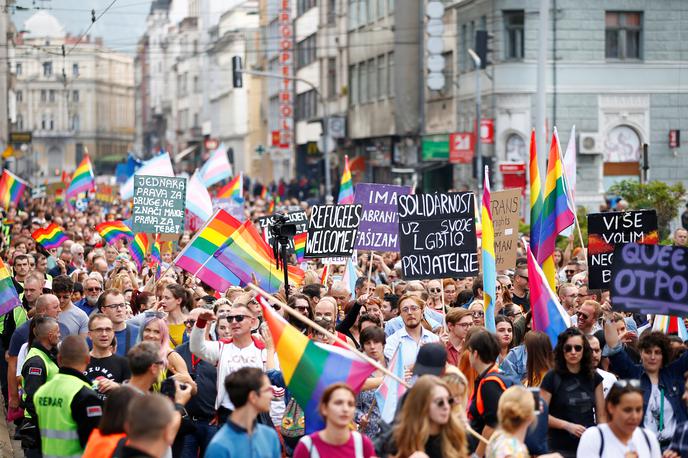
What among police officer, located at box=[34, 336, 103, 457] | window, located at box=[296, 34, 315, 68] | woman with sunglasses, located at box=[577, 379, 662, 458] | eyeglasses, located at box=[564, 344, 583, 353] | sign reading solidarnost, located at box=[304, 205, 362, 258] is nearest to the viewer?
woman with sunglasses, located at box=[577, 379, 662, 458]

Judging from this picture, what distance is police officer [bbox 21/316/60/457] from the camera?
983cm

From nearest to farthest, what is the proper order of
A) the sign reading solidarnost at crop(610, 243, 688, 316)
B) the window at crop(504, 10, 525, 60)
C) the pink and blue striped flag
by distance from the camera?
the sign reading solidarnost at crop(610, 243, 688, 316) → the pink and blue striped flag → the window at crop(504, 10, 525, 60)

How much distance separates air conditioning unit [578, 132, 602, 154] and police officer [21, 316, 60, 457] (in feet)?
97.2

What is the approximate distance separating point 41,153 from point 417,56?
480 feet

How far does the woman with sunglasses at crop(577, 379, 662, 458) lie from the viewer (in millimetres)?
7707

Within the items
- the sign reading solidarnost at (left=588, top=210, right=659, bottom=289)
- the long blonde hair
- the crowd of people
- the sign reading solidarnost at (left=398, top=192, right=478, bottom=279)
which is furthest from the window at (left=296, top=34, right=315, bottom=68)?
the long blonde hair

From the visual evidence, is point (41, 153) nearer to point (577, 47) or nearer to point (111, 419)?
point (577, 47)

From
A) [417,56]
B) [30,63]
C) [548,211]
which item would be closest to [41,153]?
[30,63]

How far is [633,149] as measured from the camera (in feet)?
131

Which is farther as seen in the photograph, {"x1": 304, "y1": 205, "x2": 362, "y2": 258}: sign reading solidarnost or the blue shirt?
{"x1": 304, "y1": 205, "x2": 362, "y2": 258}: sign reading solidarnost

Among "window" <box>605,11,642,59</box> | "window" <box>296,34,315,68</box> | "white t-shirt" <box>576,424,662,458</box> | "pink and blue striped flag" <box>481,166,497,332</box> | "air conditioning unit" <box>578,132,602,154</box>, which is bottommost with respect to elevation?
"white t-shirt" <box>576,424,662,458</box>

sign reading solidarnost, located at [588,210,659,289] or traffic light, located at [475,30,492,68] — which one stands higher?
traffic light, located at [475,30,492,68]

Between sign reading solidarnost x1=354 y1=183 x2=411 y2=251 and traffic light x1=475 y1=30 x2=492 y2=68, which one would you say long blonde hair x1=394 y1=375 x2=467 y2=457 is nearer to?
sign reading solidarnost x1=354 y1=183 x2=411 y2=251

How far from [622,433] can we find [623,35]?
3300 centimetres
